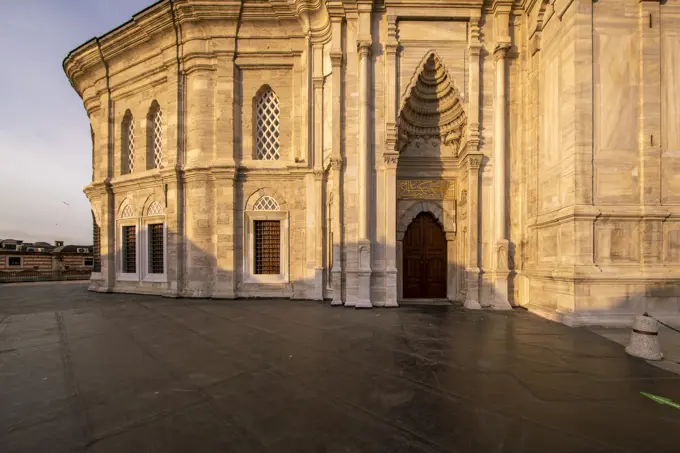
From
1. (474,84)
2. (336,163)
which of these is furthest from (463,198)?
(336,163)

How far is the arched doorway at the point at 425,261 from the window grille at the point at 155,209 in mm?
9959

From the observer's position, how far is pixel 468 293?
29.1 ft

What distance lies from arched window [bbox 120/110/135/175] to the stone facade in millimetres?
105

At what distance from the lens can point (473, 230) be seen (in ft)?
29.6

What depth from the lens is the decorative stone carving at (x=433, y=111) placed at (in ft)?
31.2

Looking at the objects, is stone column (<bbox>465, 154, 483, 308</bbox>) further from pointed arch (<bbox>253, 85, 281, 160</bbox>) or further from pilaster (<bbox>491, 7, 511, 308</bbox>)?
pointed arch (<bbox>253, 85, 281, 160</bbox>)

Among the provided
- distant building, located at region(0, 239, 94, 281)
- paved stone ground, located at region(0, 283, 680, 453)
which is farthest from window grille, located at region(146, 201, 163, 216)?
distant building, located at region(0, 239, 94, 281)

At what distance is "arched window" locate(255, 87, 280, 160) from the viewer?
11.8 metres

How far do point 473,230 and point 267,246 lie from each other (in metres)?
7.17

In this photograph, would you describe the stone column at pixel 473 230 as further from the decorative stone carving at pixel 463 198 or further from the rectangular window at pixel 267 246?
the rectangular window at pixel 267 246

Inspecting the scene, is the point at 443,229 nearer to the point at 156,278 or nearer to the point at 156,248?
the point at 156,278

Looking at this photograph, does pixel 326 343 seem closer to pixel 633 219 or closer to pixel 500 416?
pixel 500 416

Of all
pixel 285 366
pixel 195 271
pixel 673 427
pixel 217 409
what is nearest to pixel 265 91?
pixel 195 271

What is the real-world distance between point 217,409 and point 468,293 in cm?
A: 764
